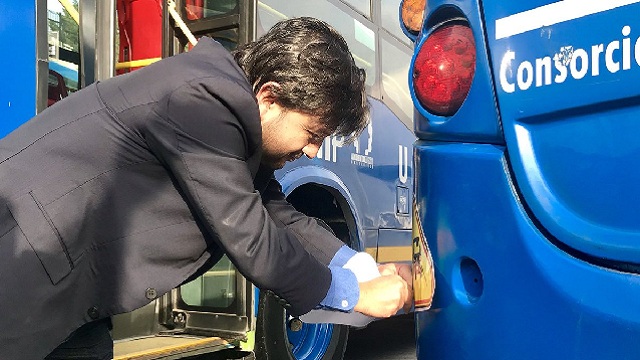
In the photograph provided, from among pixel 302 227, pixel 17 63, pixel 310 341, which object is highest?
pixel 17 63

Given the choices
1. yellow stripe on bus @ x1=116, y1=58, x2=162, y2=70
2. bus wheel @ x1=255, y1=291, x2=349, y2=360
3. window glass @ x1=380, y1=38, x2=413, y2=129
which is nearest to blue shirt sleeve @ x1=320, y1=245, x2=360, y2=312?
bus wheel @ x1=255, y1=291, x2=349, y2=360

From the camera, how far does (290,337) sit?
4297 millimetres

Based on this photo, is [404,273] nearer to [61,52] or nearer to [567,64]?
[567,64]

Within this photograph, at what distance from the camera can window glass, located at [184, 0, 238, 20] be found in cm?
359

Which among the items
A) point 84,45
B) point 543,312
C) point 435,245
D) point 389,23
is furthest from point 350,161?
point 543,312

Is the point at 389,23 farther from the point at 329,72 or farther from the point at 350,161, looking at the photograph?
the point at 329,72

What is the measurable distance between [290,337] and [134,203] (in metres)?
2.86

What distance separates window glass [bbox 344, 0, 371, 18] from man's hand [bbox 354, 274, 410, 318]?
310 centimetres

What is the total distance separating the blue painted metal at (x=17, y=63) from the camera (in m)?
2.67

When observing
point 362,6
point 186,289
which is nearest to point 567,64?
point 186,289

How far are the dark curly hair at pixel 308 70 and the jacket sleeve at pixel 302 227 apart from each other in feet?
1.58

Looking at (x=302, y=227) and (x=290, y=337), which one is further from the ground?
(x=302, y=227)

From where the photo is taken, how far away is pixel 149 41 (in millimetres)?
3895

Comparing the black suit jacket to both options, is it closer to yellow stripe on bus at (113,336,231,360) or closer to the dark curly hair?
the dark curly hair
